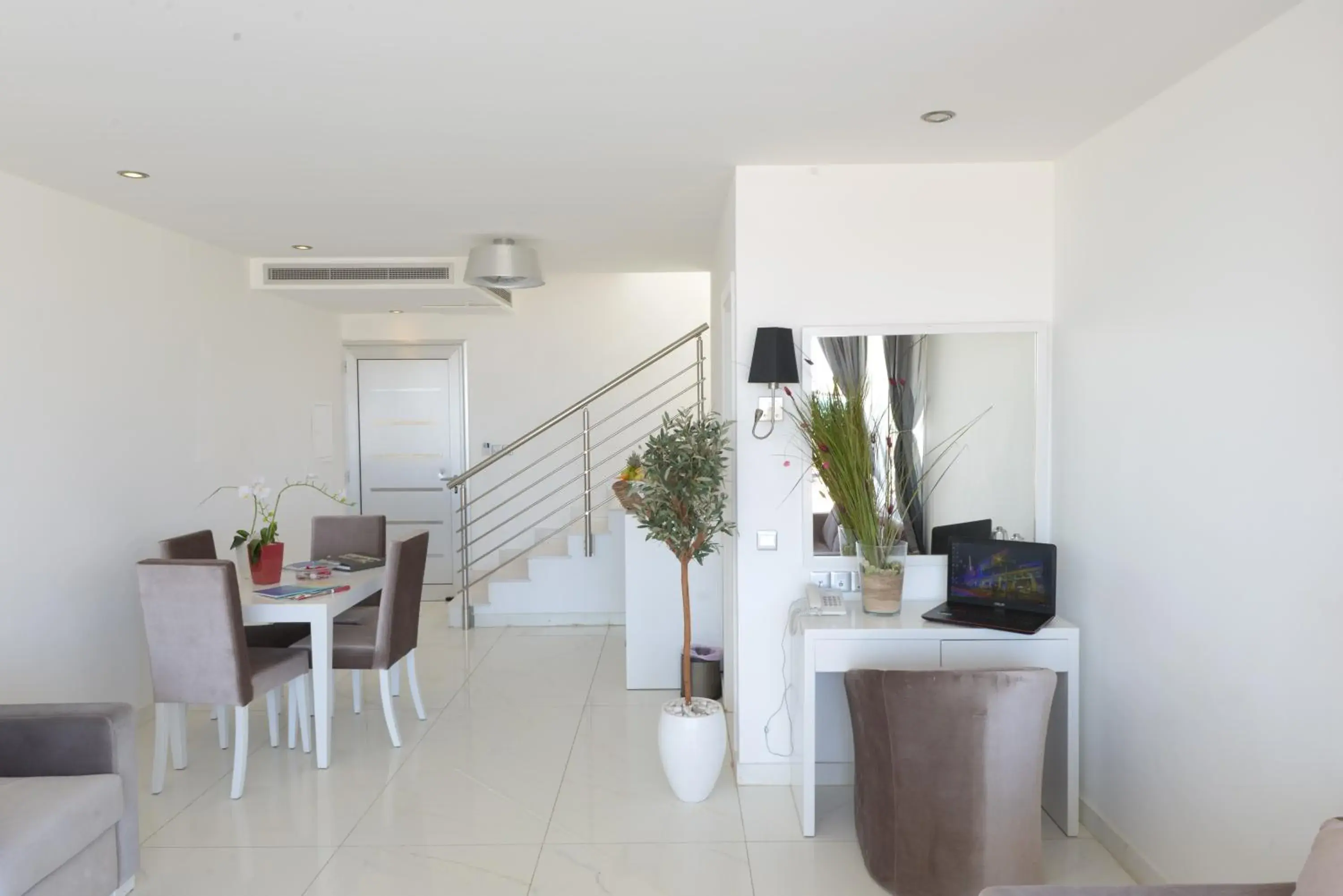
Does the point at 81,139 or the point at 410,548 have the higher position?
the point at 81,139

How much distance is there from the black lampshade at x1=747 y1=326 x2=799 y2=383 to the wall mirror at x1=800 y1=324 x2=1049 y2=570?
0.51 ft

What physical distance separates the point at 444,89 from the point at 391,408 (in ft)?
15.9

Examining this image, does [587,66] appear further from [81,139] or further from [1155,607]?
[1155,607]

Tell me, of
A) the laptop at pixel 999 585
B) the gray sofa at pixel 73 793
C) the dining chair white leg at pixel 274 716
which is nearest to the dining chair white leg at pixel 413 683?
the dining chair white leg at pixel 274 716

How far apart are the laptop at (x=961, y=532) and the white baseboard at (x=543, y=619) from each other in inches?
125

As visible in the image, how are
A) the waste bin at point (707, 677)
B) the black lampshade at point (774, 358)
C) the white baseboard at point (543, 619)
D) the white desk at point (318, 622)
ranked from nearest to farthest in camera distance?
the black lampshade at point (774, 358)
the white desk at point (318, 622)
the waste bin at point (707, 677)
the white baseboard at point (543, 619)

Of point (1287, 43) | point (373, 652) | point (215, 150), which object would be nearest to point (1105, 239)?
point (1287, 43)

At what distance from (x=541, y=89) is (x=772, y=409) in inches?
58.8

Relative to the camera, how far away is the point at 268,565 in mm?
4059

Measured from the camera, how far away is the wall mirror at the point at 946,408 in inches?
137

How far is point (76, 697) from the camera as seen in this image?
12.7 feet

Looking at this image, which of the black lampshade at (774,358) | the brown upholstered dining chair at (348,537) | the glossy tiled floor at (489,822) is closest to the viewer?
the glossy tiled floor at (489,822)

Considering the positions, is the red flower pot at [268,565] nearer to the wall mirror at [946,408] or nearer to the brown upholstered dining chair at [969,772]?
the wall mirror at [946,408]

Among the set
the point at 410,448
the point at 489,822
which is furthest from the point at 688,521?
the point at 410,448
